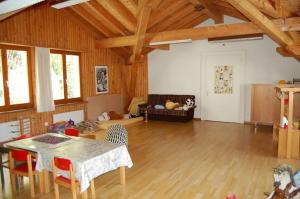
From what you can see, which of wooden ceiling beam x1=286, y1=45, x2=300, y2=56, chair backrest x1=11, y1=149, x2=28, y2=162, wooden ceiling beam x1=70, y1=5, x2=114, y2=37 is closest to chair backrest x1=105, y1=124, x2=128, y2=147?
chair backrest x1=11, y1=149, x2=28, y2=162

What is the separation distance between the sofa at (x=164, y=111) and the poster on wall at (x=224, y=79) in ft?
3.48

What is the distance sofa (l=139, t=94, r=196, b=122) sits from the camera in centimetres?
909

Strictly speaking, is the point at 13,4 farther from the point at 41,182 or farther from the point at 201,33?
the point at 201,33

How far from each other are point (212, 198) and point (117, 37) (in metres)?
6.31

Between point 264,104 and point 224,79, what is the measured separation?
178 cm

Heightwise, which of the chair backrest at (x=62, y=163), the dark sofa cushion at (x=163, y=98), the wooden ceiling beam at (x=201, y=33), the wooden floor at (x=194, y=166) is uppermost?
the wooden ceiling beam at (x=201, y=33)

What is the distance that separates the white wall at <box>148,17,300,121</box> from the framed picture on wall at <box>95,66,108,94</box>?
2055 mm

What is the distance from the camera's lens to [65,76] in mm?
7977

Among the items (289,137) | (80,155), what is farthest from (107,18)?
(289,137)

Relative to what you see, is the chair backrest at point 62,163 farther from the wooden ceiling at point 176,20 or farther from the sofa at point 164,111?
the sofa at point 164,111

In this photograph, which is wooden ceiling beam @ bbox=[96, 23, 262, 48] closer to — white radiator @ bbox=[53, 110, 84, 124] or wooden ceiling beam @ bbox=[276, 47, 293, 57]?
wooden ceiling beam @ bbox=[276, 47, 293, 57]

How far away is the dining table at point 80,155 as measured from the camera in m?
3.19

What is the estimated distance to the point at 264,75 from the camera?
8.48m

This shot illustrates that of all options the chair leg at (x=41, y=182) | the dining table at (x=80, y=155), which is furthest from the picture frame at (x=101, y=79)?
the chair leg at (x=41, y=182)
